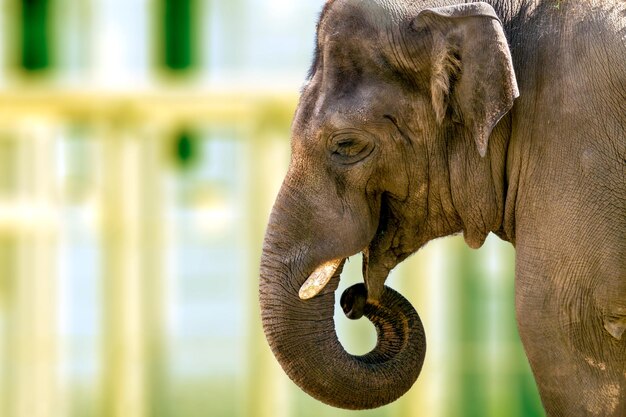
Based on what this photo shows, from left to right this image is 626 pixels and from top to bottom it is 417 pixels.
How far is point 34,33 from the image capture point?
1323 centimetres

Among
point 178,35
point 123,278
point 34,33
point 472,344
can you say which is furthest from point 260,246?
point 34,33

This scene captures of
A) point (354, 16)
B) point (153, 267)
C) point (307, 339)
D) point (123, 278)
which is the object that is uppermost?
point (354, 16)

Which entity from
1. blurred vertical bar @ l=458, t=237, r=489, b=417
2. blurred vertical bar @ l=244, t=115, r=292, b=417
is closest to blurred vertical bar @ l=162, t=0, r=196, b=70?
blurred vertical bar @ l=244, t=115, r=292, b=417

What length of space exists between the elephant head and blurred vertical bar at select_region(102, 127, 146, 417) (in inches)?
→ 256

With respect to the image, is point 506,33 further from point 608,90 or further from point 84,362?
point 84,362

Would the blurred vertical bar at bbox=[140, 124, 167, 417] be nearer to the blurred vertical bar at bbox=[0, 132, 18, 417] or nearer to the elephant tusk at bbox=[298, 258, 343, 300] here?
the blurred vertical bar at bbox=[0, 132, 18, 417]

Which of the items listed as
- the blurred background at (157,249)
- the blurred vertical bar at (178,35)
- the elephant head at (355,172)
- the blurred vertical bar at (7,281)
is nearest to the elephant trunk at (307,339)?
the elephant head at (355,172)

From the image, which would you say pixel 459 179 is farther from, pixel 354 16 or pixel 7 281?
pixel 7 281

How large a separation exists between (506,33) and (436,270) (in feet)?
21.8

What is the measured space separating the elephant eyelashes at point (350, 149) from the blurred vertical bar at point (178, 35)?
907 centimetres

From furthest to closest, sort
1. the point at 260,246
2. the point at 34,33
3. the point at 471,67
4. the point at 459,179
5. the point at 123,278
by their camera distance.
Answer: the point at 34,33 → the point at 123,278 → the point at 260,246 → the point at 459,179 → the point at 471,67

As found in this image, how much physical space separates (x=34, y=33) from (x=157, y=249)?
11.3 feet

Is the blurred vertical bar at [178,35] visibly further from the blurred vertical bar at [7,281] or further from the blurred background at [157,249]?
the blurred vertical bar at [7,281]

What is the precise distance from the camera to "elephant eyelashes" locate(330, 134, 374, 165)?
381cm
